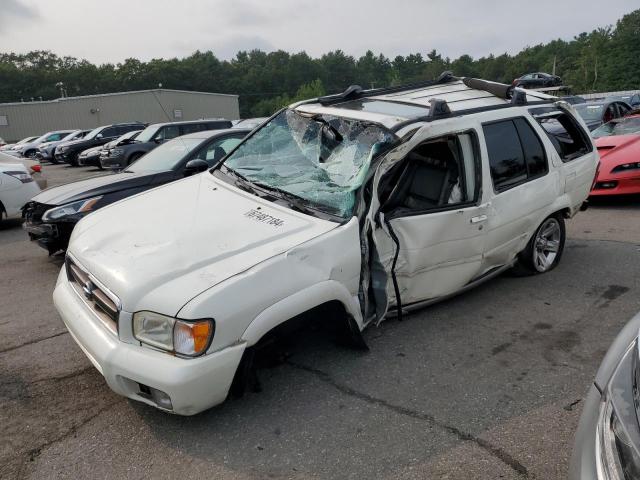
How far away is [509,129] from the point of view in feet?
14.5

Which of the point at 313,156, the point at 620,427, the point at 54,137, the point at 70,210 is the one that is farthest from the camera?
the point at 54,137

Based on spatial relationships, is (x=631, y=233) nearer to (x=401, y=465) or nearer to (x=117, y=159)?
(x=401, y=465)

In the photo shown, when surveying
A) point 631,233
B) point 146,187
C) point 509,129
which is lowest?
point 631,233

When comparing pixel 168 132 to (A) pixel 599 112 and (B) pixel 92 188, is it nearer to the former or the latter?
(B) pixel 92 188

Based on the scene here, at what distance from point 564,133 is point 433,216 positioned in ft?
8.42

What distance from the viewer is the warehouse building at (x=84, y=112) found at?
4453cm

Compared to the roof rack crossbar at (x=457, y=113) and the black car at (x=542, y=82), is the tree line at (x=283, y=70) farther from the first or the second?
the roof rack crossbar at (x=457, y=113)

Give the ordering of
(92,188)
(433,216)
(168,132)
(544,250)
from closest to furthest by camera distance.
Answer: (433,216)
(544,250)
(92,188)
(168,132)

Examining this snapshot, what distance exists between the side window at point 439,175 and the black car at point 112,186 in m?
2.67

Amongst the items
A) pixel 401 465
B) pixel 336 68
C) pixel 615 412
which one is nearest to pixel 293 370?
pixel 401 465

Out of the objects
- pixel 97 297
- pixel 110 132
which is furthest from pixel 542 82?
pixel 97 297

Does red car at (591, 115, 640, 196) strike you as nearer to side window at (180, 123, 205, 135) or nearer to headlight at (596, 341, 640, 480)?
headlight at (596, 341, 640, 480)

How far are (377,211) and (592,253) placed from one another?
360 centimetres

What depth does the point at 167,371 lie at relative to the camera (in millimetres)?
2541
